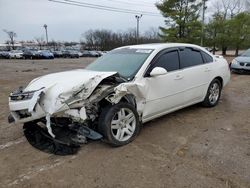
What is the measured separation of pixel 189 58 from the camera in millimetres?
5117

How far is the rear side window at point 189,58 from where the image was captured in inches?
194

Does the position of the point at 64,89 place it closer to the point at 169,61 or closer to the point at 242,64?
the point at 169,61

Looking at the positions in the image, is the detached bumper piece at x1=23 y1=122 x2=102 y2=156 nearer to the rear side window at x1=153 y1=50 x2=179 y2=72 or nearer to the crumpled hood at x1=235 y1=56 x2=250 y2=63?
the rear side window at x1=153 y1=50 x2=179 y2=72

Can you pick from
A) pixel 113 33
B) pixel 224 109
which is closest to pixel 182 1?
pixel 224 109

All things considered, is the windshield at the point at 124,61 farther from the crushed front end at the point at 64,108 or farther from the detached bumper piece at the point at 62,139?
the detached bumper piece at the point at 62,139

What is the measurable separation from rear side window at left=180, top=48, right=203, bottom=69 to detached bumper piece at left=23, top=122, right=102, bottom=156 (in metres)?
2.34

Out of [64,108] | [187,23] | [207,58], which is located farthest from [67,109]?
[187,23]

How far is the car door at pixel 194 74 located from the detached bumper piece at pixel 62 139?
220 centimetres

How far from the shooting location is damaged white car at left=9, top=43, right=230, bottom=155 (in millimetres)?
3445

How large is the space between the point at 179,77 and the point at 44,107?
8.17ft

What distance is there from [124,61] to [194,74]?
4.86ft

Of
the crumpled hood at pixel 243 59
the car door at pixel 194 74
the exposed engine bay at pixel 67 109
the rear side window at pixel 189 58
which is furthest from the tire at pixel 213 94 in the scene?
the crumpled hood at pixel 243 59

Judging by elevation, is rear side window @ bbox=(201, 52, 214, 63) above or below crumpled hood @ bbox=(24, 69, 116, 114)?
above

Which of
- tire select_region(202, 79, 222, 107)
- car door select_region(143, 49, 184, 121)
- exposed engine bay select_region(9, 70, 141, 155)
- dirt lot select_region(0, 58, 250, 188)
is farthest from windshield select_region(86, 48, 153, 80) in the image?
tire select_region(202, 79, 222, 107)
